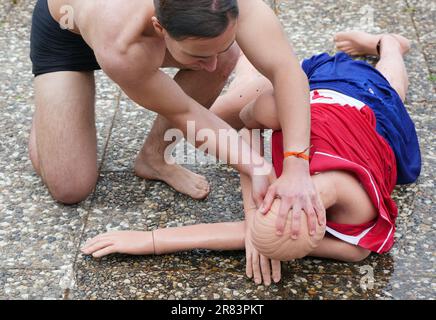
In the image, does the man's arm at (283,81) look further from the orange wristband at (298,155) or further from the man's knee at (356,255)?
the man's knee at (356,255)

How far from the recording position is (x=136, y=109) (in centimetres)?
332

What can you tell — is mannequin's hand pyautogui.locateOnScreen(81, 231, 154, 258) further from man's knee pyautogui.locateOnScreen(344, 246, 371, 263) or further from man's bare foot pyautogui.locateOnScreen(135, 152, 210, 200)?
man's knee pyautogui.locateOnScreen(344, 246, 371, 263)

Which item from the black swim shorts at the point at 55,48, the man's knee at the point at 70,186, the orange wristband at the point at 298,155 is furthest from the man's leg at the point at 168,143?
the orange wristband at the point at 298,155

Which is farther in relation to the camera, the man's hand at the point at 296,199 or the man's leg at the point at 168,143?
the man's leg at the point at 168,143

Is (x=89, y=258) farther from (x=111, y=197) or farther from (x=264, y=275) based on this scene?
(x=264, y=275)

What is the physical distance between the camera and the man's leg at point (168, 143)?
2801 mm

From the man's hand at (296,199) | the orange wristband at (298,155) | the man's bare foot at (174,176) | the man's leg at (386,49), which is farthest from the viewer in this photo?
the man's leg at (386,49)

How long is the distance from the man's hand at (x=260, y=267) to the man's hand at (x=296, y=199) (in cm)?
24

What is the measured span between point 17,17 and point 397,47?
78.3 inches

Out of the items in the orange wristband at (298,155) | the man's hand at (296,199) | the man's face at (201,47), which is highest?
the man's face at (201,47)

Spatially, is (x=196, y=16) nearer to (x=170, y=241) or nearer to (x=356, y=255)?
(x=170, y=241)

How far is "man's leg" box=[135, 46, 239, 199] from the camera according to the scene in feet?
9.19

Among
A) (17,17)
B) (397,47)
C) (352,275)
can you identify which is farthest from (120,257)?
(17,17)

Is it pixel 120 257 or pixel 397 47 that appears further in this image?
pixel 397 47
